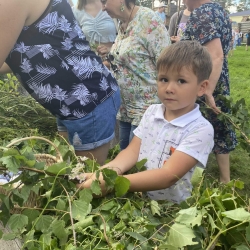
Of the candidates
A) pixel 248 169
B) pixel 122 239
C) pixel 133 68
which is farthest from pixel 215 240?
pixel 248 169

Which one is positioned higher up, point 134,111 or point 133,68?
point 133,68

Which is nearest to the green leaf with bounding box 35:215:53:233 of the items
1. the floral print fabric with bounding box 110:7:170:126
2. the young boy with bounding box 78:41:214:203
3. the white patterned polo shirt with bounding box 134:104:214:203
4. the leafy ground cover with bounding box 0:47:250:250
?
the leafy ground cover with bounding box 0:47:250:250

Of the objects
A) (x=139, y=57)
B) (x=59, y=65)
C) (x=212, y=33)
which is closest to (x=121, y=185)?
(x=59, y=65)

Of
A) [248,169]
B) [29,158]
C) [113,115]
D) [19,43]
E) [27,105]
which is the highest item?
[19,43]

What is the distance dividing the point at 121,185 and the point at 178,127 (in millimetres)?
456

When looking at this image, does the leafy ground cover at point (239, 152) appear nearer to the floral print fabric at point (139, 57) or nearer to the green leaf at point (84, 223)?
the floral print fabric at point (139, 57)

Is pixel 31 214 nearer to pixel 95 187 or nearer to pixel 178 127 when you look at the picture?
pixel 95 187

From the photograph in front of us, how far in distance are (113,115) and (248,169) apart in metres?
2.19

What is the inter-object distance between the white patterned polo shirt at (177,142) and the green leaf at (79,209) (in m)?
0.50

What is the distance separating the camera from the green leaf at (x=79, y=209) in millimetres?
→ 877

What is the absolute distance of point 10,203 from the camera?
95cm

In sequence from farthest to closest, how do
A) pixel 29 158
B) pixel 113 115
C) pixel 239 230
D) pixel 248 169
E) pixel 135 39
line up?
pixel 248 169 → pixel 135 39 → pixel 113 115 → pixel 29 158 → pixel 239 230

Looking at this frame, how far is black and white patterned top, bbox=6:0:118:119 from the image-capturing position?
4.65 ft

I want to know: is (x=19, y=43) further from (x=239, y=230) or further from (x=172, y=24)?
(x=172, y=24)
